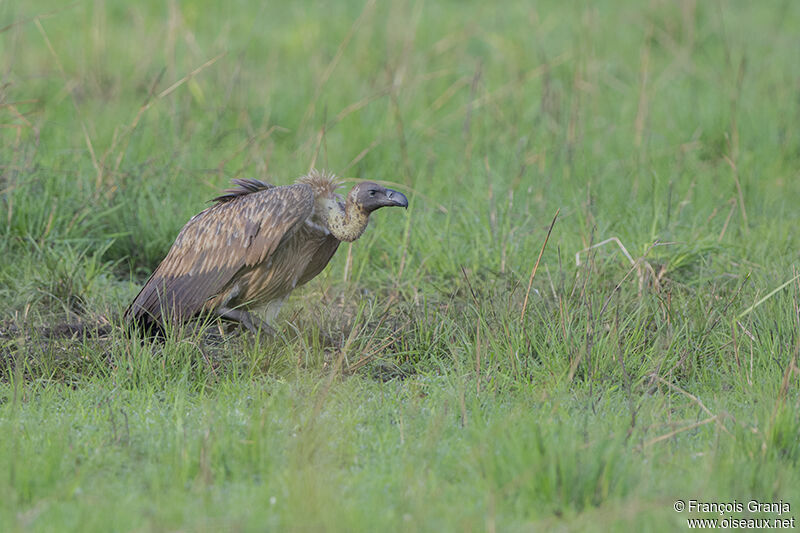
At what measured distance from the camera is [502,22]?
34.3 feet

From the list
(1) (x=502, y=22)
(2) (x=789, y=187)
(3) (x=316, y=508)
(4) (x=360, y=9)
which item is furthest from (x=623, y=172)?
(3) (x=316, y=508)

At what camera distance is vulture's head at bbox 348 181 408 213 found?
5.17m

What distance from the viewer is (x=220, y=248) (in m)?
5.20

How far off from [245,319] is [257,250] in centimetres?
41

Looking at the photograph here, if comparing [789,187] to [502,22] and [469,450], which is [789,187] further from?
[469,450]

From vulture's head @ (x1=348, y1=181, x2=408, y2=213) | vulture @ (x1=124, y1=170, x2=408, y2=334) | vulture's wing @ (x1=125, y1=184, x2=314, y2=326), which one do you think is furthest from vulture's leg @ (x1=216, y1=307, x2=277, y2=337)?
vulture's head @ (x1=348, y1=181, x2=408, y2=213)

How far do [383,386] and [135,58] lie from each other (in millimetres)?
5571

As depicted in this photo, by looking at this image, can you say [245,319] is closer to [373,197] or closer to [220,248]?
[220,248]

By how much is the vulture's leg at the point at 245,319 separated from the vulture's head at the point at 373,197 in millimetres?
765

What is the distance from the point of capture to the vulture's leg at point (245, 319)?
525cm

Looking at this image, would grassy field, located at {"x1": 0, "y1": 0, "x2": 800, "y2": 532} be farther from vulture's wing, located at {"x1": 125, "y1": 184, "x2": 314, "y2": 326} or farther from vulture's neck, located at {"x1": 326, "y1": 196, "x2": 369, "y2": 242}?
vulture's neck, located at {"x1": 326, "y1": 196, "x2": 369, "y2": 242}

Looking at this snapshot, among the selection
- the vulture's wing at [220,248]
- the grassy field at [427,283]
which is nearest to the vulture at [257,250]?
the vulture's wing at [220,248]

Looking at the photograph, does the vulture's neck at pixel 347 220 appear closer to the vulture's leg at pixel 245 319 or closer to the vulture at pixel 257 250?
the vulture at pixel 257 250

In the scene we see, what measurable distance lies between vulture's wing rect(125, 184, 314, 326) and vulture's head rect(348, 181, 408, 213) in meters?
0.23
